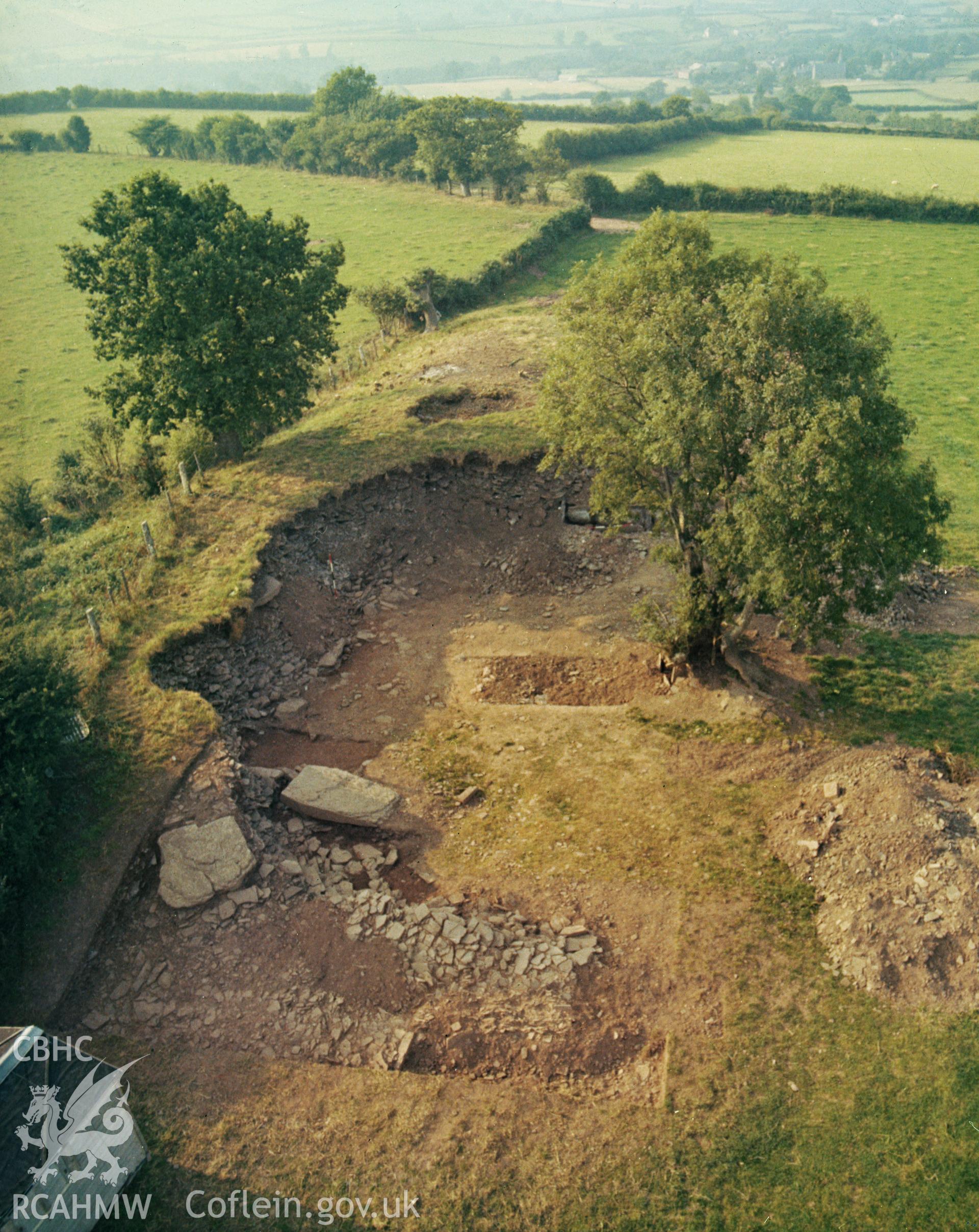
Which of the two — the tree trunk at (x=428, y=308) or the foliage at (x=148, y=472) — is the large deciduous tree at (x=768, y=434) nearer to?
the foliage at (x=148, y=472)

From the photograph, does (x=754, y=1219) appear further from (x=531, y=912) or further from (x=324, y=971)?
(x=324, y=971)

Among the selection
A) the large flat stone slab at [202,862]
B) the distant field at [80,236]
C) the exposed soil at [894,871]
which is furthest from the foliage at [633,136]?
the large flat stone slab at [202,862]

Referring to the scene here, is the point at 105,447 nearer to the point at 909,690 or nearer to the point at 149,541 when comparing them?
the point at 149,541

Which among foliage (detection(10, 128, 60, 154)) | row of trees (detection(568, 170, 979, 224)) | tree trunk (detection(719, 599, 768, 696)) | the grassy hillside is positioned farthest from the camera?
foliage (detection(10, 128, 60, 154))

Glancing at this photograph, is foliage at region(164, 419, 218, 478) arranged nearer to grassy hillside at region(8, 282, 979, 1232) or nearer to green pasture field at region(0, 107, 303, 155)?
grassy hillside at region(8, 282, 979, 1232)

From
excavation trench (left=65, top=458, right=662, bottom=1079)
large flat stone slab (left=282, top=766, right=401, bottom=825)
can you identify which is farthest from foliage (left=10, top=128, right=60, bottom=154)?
large flat stone slab (left=282, top=766, right=401, bottom=825)

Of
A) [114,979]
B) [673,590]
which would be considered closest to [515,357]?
[673,590]
